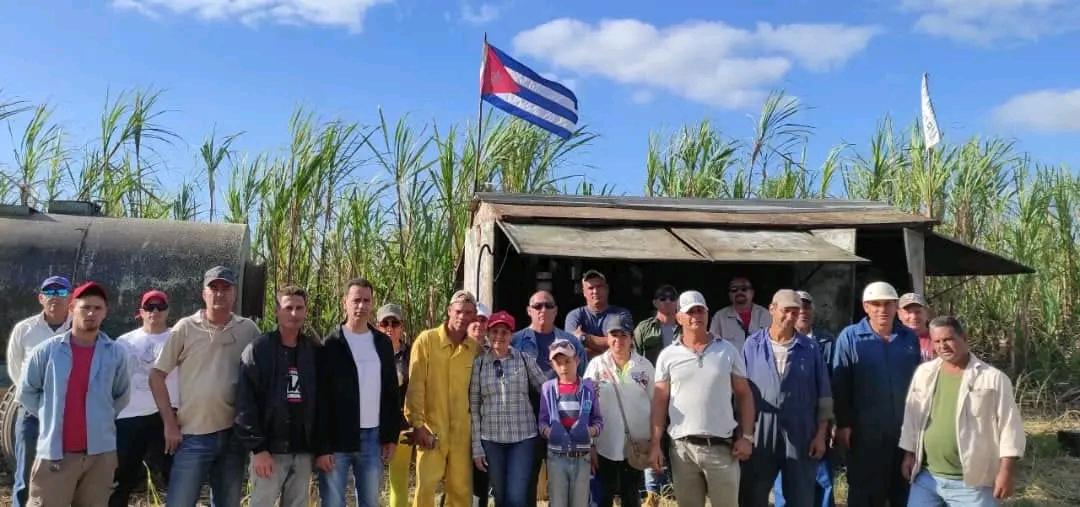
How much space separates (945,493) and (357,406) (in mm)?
3069

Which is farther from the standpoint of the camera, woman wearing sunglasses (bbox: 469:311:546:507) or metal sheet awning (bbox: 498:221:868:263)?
metal sheet awning (bbox: 498:221:868:263)

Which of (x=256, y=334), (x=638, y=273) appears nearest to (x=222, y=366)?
(x=256, y=334)

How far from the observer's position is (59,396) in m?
3.95

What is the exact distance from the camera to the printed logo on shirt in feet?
13.6

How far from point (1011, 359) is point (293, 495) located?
31.5 ft

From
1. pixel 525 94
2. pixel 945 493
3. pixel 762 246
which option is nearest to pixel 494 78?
pixel 525 94

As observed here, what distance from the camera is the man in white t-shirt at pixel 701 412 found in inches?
176

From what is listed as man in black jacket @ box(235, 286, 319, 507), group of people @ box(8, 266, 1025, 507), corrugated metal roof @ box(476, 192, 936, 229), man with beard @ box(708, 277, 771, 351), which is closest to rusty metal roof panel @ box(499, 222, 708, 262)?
corrugated metal roof @ box(476, 192, 936, 229)

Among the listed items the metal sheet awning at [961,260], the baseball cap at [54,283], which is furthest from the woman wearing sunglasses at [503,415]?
the metal sheet awning at [961,260]

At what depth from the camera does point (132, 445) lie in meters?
4.62

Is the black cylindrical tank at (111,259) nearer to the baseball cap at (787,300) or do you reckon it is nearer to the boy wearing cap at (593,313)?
the boy wearing cap at (593,313)

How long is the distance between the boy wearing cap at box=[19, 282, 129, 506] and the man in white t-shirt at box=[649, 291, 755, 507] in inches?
113

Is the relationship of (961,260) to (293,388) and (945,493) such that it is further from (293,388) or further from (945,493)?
(293,388)

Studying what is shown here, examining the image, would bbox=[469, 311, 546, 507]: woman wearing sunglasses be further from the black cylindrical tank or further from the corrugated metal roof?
the black cylindrical tank
